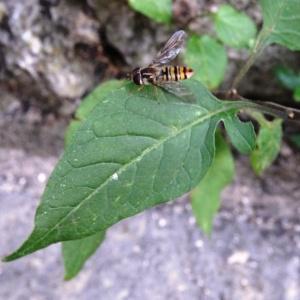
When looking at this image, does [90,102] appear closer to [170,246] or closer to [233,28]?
[233,28]

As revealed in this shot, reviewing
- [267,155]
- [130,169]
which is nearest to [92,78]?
[267,155]

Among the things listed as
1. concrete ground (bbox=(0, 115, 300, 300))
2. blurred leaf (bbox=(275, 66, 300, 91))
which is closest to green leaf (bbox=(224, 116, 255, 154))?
blurred leaf (bbox=(275, 66, 300, 91))

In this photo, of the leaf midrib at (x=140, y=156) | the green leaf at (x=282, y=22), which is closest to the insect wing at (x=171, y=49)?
the leaf midrib at (x=140, y=156)

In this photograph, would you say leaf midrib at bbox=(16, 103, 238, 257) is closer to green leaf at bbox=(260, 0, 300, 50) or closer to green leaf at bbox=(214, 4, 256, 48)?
green leaf at bbox=(260, 0, 300, 50)

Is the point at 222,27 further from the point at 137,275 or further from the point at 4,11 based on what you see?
the point at 137,275

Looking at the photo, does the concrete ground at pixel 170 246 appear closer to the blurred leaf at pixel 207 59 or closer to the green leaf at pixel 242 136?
the blurred leaf at pixel 207 59

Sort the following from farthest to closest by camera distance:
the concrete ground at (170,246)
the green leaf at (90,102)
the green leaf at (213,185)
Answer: the concrete ground at (170,246) < the green leaf at (213,185) < the green leaf at (90,102)
